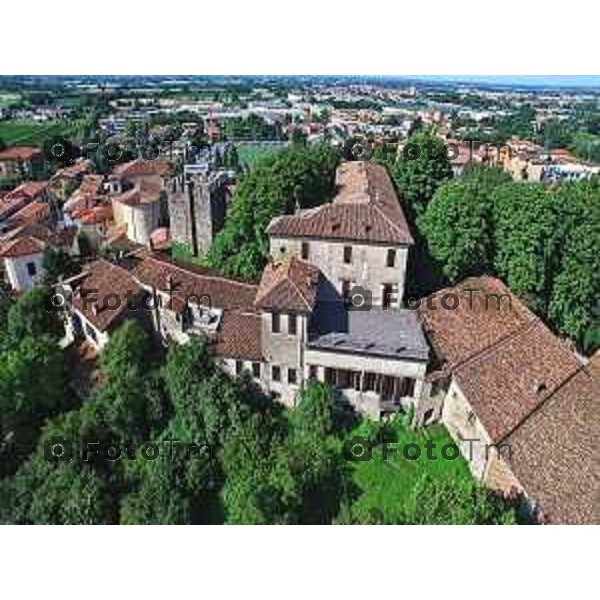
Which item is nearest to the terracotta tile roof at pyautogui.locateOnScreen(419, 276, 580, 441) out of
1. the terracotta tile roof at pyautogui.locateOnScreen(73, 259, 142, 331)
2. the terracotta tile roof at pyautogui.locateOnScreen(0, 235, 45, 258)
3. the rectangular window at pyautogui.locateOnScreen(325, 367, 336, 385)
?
the rectangular window at pyautogui.locateOnScreen(325, 367, 336, 385)

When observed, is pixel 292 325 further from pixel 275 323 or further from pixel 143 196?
pixel 143 196

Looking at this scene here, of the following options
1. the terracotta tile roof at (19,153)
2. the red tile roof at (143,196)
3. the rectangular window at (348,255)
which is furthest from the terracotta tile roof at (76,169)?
the rectangular window at (348,255)

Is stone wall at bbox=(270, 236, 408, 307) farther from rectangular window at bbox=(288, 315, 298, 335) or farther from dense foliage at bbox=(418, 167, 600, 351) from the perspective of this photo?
rectangular window at bbox=(288, 315, 298, 335)

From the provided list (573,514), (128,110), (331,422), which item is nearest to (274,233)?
(331,422)

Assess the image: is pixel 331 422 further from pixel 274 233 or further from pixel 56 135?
pixel 56 135

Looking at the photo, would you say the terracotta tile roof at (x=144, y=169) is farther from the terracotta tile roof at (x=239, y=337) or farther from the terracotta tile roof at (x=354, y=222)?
the terracotta tile roof at (x=239, y=337)

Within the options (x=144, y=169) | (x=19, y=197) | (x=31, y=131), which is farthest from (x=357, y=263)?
(x=31, y=131)
